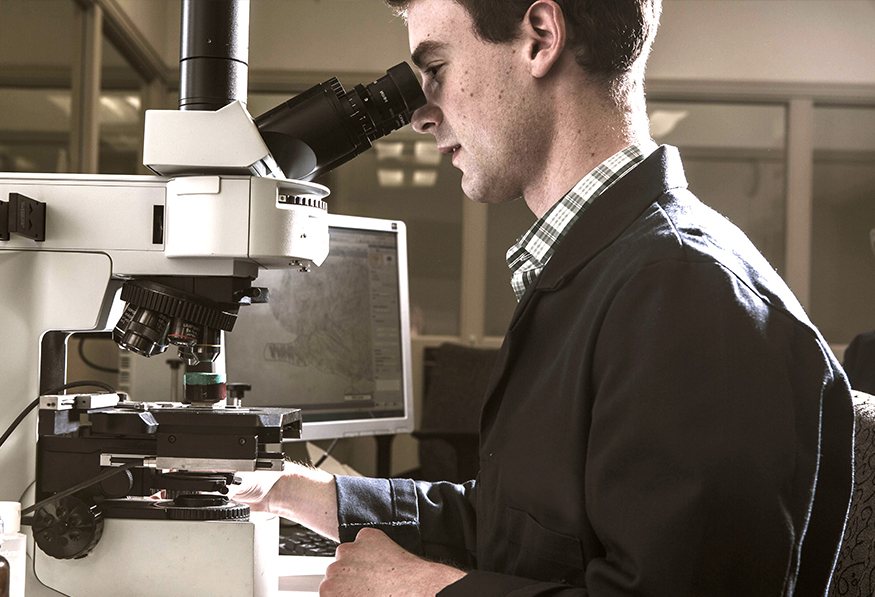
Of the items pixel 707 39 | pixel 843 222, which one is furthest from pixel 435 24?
pixel 843 222

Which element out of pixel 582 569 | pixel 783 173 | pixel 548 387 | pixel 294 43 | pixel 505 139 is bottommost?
pixel 582 569

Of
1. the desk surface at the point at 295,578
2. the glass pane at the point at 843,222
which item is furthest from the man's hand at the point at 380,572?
the glass pane at the point at 843,222

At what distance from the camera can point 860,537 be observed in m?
0.91

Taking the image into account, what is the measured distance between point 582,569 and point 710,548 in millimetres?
144

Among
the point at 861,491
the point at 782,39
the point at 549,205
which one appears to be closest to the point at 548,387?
the point at 549,205

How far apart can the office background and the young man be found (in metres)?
2.98

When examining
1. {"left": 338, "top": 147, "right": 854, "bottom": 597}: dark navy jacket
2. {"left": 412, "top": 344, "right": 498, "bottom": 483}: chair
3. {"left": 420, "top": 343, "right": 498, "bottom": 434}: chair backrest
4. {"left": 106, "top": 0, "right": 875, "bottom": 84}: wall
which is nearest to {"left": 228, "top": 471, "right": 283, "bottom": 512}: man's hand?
{"left": 338, "top": 147, "right": 854, "bottom": 597}: dark navy jacket

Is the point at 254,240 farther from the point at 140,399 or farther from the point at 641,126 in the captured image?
the point at 140,399

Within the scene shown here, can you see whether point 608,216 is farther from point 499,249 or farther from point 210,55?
point 499,249

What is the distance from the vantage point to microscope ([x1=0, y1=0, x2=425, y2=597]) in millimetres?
774

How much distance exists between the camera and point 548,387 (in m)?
0.70

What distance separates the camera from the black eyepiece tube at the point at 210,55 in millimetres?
844

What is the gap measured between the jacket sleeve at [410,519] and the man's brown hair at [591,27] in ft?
1.84

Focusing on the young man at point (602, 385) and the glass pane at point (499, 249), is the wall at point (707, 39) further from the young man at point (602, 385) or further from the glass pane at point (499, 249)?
the young man at point (602, 385)
